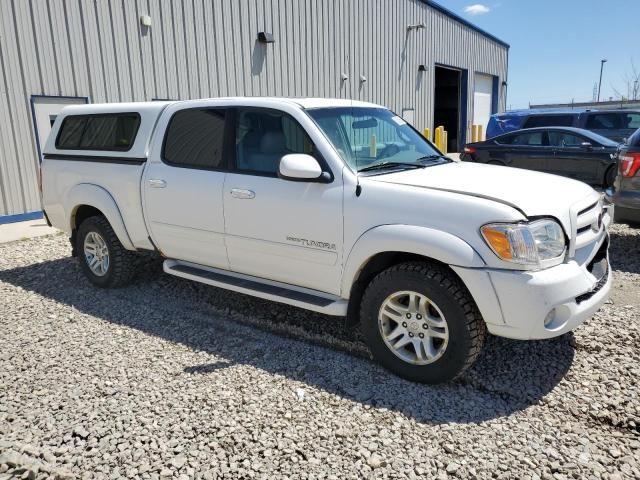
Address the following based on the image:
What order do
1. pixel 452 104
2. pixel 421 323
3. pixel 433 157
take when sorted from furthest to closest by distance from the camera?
pixel 452 104, pixel 433 157, pixel 421 323

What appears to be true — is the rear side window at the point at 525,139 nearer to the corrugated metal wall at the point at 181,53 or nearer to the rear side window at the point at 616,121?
the rear side window at the point at 616,121

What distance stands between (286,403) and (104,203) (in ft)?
9.89

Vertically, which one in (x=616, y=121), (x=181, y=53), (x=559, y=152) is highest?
(x=181, y=53)

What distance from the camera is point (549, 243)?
3.16m

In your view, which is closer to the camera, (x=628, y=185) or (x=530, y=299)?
(x=530, y=299)

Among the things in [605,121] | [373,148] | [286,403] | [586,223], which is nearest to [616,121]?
[605,121]

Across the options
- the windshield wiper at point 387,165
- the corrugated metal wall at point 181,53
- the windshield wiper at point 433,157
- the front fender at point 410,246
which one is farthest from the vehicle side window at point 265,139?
the corrugated metal wall at point 181,53

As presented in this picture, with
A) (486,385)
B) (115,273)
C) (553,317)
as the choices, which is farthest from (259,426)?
(115,273)

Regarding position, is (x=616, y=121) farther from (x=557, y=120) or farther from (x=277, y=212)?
(x=277, y=212)

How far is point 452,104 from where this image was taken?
80.2 feet

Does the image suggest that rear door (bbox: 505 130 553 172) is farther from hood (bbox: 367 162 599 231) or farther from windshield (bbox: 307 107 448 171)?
hood (bbox: 367 162 599 231)

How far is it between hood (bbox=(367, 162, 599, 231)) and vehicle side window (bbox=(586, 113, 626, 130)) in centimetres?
1069

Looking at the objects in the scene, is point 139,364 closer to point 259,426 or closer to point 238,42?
point 259,426

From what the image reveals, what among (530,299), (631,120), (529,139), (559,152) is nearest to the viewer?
(530,299)
